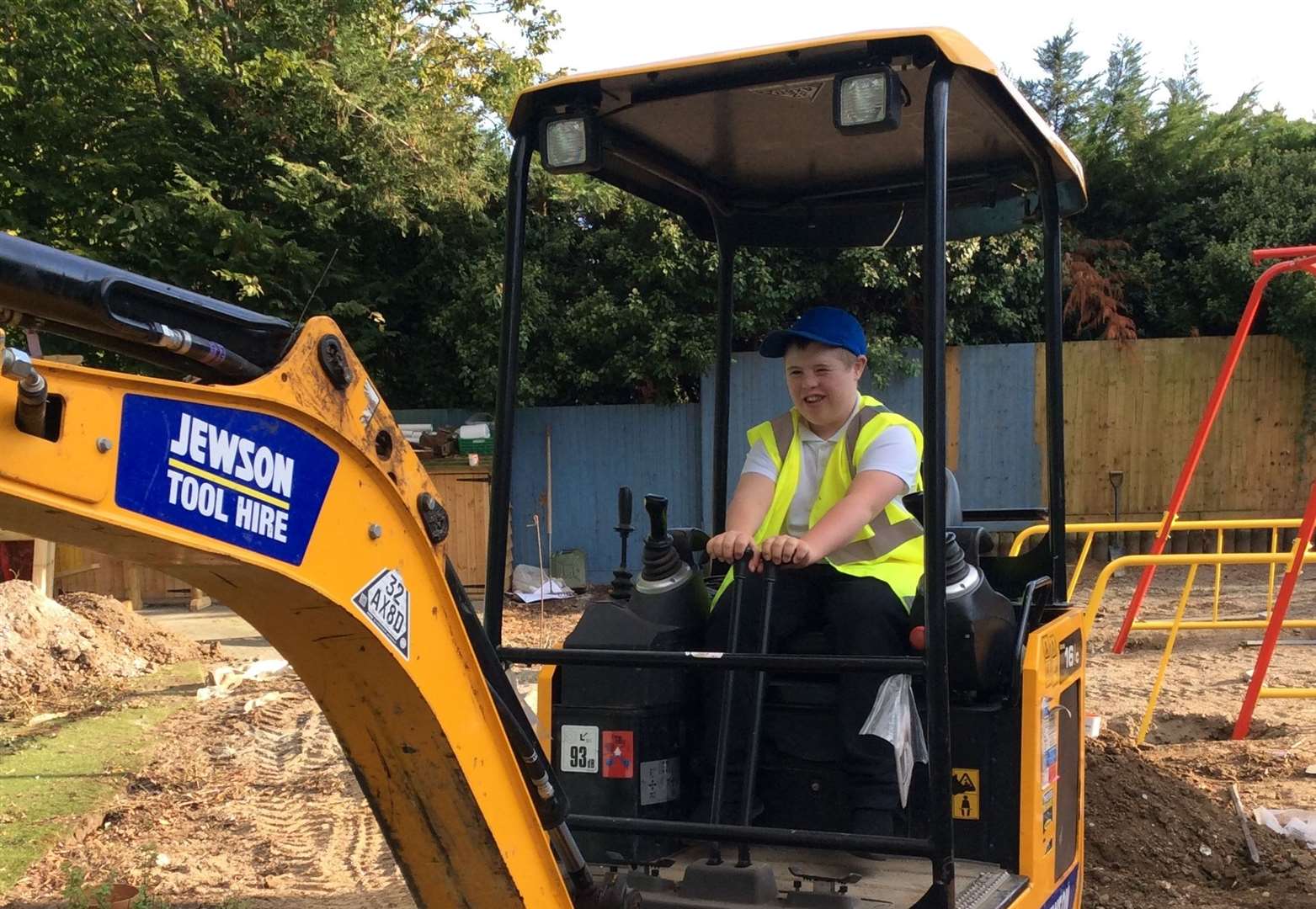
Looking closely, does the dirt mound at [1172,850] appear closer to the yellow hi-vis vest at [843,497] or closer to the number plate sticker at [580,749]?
the yellow hi-vis vest at [843,497]

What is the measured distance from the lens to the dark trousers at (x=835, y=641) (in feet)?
9.36

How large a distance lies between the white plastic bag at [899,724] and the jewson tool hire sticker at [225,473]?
1572 mm

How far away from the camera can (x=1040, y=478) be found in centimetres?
1338

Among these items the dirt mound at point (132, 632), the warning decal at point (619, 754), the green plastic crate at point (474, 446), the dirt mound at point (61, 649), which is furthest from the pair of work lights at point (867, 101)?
the green plastic crate at point (474, 446)

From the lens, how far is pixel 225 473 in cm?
148

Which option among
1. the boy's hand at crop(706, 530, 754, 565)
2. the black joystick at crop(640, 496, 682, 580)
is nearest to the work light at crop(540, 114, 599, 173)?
the black joystick at crop(640, 496, 682, 580)

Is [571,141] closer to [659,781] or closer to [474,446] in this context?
[659,781]

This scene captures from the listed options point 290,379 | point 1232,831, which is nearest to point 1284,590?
point 1232,831

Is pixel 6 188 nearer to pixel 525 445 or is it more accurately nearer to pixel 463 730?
pixel 525 445

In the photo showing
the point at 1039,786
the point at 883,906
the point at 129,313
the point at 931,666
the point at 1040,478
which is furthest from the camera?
the point at 1040,478

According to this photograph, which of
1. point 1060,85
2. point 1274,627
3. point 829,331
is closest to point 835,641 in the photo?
point 829,331

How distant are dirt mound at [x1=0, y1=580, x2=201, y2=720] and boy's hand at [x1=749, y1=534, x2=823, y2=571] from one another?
6.61m

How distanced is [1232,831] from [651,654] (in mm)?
3412

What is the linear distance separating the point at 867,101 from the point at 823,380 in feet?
3.34
